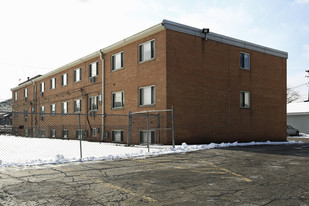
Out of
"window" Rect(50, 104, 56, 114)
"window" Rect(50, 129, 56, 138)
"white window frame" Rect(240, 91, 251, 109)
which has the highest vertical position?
"white window frame" Rect(240, 91, 251, 109)

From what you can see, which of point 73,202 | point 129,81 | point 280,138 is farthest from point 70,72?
point 73,202

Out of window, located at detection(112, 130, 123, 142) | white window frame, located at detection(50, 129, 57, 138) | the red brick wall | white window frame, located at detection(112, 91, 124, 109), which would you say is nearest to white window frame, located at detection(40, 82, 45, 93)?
white window frame, located at detection(50, 129, 57, 138)

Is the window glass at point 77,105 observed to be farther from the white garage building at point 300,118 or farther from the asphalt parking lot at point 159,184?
the white garage building at point 300,118

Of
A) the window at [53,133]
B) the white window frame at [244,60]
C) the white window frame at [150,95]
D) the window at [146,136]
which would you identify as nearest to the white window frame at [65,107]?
the window at [53,133]

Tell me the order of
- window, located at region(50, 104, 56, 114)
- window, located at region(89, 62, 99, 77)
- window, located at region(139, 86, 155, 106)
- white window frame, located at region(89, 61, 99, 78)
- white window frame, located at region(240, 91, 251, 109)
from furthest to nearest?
window, located at region(50, 104, 56, 114) → window, located at region(89, 62, 99, 77) → white window frame, located at region(89, 61, 99, 78) → white window frame, located at region(240, 91, 251, 109) → window, located at region(139, 86, 155, 106)

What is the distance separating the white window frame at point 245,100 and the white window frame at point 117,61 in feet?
29.5

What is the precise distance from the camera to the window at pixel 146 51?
18172mm

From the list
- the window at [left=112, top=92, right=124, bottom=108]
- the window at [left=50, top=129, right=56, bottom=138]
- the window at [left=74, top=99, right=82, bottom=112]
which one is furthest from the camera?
the window at [left=50, top=129, right=56, bottom=138]

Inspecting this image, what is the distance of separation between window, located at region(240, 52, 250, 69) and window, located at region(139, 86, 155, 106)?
7.56m

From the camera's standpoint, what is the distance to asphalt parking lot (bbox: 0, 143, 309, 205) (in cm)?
558

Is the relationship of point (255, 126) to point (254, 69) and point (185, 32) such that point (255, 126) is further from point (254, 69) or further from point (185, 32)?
point (185, 32)

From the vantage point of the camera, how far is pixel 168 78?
1697 cm

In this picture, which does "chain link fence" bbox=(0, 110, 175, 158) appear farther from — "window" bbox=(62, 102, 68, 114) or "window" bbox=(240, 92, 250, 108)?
"window" bbox=(240, 92, 250, 108)

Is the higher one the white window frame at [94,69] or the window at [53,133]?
the white window frame at [94,69]
